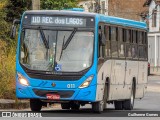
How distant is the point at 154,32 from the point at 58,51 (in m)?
62.8

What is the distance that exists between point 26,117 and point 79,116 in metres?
1.73

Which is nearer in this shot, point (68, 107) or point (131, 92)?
point (68, 107)

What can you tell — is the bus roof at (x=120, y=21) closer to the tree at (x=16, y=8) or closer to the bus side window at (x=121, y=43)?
the bus side window at (x=121, y=43)

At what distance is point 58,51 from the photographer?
2150cm

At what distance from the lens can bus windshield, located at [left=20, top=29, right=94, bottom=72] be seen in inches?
843

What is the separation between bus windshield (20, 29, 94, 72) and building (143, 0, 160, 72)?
60.5 m

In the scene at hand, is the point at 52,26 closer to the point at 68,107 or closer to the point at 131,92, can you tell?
the point at 68,107

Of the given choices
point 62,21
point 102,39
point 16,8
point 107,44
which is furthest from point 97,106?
point 16,8

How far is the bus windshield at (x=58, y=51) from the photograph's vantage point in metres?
21.4

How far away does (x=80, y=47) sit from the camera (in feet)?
70.9

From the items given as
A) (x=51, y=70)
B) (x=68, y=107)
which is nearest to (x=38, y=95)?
(x=51, y=70)

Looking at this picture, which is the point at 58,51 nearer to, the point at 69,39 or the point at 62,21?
the point at 69,39

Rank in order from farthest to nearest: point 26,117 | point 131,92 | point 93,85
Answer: point 131,92 → point 93,85 → point 26,117

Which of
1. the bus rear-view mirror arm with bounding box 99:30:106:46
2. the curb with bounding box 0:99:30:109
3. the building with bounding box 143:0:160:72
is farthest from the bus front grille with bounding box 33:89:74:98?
the building with bounding box 143:0:160:72
